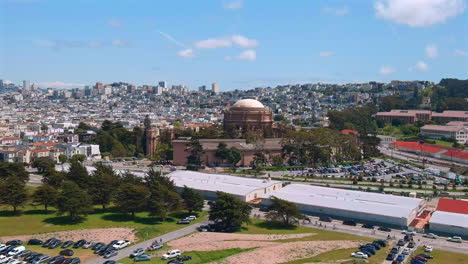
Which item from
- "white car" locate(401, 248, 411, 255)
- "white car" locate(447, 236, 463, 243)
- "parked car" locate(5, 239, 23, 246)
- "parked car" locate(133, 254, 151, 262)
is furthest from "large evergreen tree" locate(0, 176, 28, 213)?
"white car" locate(447, 236, 463, 243)

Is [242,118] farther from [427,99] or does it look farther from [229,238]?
[427,99]

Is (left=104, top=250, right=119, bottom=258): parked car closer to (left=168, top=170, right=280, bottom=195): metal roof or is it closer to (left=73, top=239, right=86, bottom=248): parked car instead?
(left=73, top=239, right=86, bottom=248): parked car

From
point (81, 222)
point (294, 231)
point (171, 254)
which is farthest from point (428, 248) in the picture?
point (81, 222)

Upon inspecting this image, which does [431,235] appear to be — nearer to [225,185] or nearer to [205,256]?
[205,256]

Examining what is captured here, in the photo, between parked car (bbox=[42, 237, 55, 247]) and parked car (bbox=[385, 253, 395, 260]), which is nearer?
parked car (bbox=[385, 253, 395, 260])

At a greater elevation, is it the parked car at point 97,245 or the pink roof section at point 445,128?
the pink roof section at point 445,128

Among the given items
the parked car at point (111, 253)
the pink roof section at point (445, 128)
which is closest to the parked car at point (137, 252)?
the parked car at point (111, 253)

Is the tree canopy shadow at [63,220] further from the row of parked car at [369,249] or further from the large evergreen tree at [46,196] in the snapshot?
the row of parked car at [369,249]
